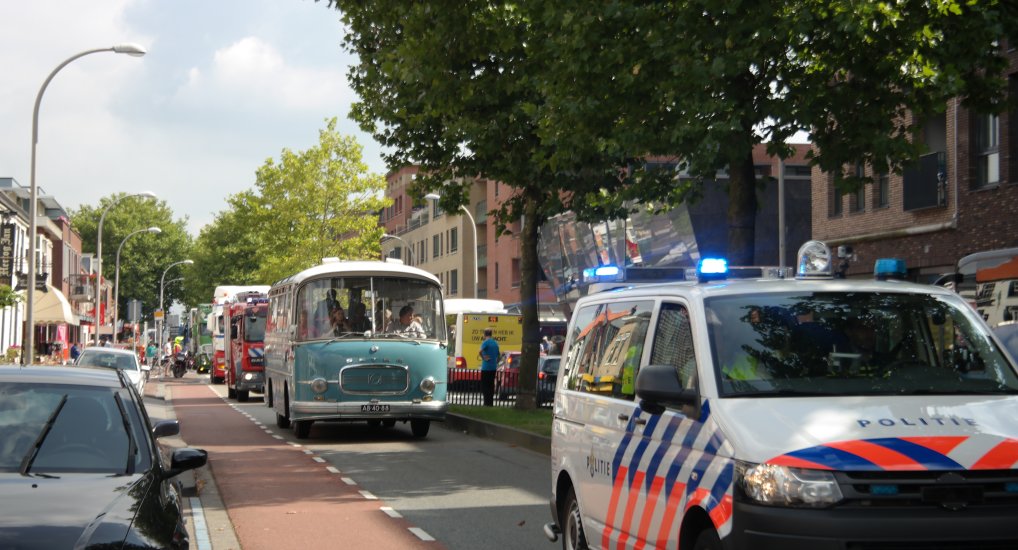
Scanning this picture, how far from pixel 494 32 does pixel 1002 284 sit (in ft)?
31.6

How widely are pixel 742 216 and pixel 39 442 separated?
11.4m

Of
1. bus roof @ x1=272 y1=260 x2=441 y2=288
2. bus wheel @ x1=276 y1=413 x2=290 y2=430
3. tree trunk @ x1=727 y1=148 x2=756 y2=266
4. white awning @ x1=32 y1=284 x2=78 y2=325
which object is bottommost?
bus wheel @ x1=276 y1=413 x2=290 y2=430

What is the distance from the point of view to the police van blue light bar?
7391mm

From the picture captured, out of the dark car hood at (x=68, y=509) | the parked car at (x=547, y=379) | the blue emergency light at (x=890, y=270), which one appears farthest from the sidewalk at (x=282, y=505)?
the parked car at (x=547, y=379)

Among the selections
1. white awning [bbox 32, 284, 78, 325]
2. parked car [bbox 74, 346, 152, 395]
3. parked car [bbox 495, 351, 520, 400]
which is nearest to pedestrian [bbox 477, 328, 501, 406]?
parked car [bbox 495, 351, 520, 400]

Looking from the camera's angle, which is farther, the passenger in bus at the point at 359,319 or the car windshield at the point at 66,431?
the passenger in bus at the point at 359,319

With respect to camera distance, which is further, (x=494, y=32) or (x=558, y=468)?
(x=494, y=32)

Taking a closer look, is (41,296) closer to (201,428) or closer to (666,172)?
(201,428)

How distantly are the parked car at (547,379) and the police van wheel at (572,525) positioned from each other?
19700 mm

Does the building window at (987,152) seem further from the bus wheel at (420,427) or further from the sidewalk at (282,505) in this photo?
the sidewalk at (282,505)

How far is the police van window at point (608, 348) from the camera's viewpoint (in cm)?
753

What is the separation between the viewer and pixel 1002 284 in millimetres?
17266

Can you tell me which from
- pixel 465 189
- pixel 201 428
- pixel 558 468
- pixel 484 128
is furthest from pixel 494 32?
pixel 558 468

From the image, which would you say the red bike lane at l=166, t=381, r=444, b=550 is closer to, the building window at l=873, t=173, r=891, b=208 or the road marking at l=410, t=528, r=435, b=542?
the road marking at l=410, t=528, r=435, b=542
